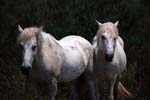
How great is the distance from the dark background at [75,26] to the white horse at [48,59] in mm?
1451

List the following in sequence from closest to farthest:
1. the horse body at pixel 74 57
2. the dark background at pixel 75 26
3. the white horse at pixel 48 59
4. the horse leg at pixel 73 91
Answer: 1. the white horse at pixel 48 59
2. the horse body at pixel 74 57
3. the horse leg at pixel 73 91
4. the dark background at pixel 75 26

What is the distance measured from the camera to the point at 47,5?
1178 cm

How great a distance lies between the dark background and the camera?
905 centimetres

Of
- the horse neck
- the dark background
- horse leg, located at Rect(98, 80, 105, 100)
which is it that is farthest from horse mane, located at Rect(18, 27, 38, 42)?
the dark background

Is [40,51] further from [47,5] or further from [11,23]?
[47,5]

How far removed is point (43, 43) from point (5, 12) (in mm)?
4654

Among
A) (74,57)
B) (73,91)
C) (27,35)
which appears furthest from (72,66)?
(27,35)

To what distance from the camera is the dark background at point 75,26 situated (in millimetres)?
9055

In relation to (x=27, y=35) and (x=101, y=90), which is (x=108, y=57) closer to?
(x=101, y=90)

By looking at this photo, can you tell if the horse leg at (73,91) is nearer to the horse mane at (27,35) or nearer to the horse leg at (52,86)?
the horse leg at (52,86)

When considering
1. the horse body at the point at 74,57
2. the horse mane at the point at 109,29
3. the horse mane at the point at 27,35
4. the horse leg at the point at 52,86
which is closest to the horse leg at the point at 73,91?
the horse body at the point at 74,57

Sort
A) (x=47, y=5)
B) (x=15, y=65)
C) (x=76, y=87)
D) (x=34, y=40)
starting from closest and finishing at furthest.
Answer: (x=34, y=40)
(x=76, y=87)
(x=15, y=65)
(x=47, y=5)

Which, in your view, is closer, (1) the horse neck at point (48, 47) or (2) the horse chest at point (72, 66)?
(1) the horse neck at point (48, 47)

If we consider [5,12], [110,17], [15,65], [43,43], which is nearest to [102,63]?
[43,43]
